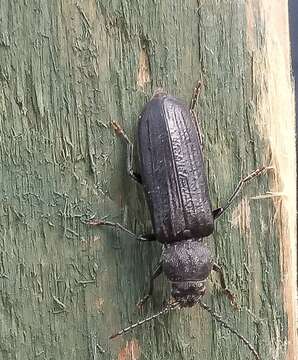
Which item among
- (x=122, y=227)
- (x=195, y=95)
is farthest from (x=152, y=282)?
(x=195, y=95)

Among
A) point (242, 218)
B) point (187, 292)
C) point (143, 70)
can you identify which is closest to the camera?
point (143, 70)

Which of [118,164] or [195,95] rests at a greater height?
[195,95]

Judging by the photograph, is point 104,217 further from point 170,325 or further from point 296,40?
point 296,40

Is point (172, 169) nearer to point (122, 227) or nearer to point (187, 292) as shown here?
point (122, 227)

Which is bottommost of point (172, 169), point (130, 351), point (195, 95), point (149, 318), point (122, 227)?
point (130, 351)

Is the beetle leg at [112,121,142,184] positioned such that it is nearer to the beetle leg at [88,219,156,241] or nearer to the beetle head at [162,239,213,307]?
A: the beetle leg at [88,219,156,241]

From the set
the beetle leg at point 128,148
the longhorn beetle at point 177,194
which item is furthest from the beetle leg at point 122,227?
the beetle leg at point 128,148
